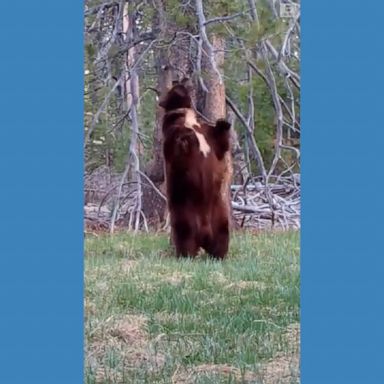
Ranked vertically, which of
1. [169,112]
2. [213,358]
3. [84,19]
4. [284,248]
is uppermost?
[84,19]

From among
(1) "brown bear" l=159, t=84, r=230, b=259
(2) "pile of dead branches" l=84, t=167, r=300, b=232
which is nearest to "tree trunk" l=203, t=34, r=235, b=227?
(1) "brown bear" l=159, t=84, r=230, b=259

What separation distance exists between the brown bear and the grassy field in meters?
0.06

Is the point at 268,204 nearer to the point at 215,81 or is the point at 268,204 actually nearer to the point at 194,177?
the point at 194,177

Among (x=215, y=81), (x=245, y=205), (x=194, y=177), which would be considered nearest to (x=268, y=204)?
(x=245, y=205)

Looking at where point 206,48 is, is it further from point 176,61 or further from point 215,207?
point 215,207

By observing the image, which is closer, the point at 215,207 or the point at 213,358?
the point at 213,358

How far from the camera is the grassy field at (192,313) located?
10.7ft

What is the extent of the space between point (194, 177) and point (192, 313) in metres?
0.46

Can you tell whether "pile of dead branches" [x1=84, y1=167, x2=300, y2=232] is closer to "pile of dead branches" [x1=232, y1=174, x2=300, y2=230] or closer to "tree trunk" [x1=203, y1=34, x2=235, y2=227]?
"pile of dead branches" [x1=232, y1=174, x2=300, y2=230]

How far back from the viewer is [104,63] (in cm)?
346

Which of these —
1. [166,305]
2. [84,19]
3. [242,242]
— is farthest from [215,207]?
[84,19]

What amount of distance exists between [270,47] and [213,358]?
3.19ft

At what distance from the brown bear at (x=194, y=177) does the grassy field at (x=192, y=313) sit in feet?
0.20

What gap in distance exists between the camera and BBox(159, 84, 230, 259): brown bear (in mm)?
3500
